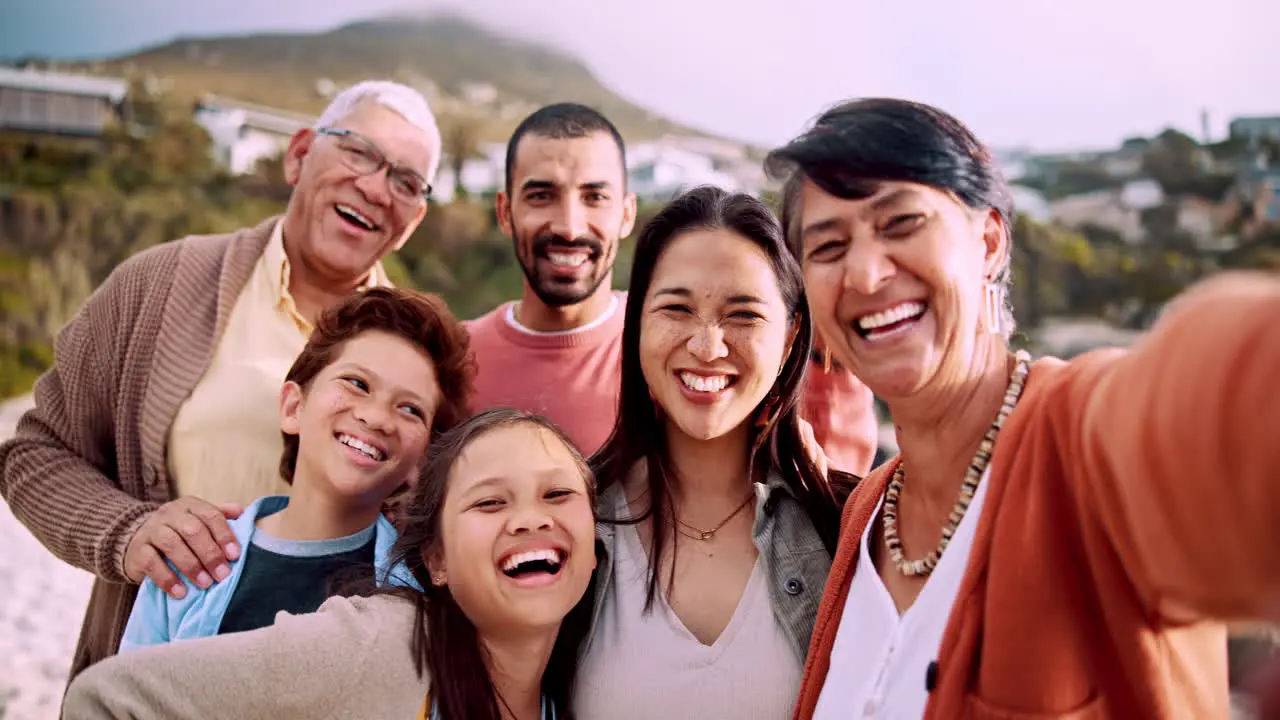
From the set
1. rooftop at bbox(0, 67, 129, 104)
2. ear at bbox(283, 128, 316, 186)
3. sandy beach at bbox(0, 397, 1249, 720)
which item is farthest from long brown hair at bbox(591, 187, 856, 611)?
rooftop at bbox(0, 67, 129, 104)

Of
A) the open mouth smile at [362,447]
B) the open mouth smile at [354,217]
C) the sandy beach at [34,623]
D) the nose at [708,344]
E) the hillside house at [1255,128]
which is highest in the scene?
the hillside house at [1255,128]

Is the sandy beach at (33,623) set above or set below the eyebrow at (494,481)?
below

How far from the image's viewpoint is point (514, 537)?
2420 mm

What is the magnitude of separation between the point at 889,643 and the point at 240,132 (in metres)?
54.5

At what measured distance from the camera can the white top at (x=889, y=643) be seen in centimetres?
192

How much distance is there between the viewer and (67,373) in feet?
11.5

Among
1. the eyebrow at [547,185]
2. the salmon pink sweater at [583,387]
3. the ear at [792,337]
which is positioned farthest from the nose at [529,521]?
the eyebrow at [547,185]

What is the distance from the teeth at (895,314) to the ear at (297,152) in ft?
9.45

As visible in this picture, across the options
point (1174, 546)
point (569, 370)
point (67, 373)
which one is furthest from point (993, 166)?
point (67, 373)

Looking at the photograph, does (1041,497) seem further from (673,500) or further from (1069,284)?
(1069,284)

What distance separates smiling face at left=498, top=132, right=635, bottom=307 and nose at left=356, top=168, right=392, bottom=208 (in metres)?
0.60

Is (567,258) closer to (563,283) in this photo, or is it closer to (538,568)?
(563,283)

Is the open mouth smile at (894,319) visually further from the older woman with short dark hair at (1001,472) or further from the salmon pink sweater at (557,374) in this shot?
the salmon pink sweater at (557,374)

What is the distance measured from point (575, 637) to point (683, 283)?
0.99 m
